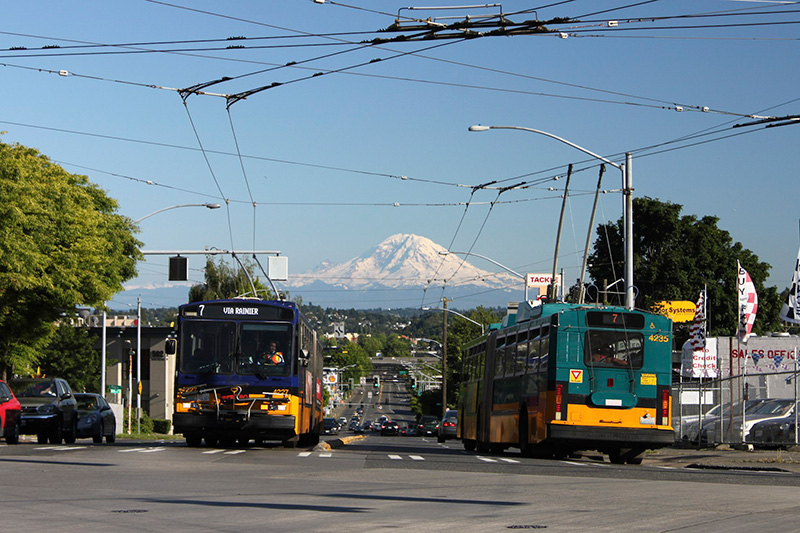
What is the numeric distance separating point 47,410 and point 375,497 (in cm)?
1664

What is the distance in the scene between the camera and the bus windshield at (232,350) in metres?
23.1

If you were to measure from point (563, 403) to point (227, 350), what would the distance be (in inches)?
295

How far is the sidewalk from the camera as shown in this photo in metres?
20.2

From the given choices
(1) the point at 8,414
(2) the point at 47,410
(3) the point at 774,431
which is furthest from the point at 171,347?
(3) the point at 774,431

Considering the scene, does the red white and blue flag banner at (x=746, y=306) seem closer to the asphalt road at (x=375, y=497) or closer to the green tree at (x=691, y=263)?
the asphalt road at (x=375, y=497)

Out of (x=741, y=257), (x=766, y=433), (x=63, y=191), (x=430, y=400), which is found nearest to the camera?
(x=766, y=433)

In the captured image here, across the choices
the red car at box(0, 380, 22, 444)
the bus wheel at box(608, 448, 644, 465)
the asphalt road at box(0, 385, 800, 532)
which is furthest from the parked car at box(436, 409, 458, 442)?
the asphalt road at box(0, 385, 800, 532)

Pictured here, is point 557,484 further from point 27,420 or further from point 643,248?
point 643,248

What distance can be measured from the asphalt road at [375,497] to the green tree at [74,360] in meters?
59.7

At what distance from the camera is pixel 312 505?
427 inches

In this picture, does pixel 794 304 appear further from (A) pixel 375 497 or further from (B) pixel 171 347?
(A) pixel 375 497

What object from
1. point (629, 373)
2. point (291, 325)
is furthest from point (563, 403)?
point (291, 325)

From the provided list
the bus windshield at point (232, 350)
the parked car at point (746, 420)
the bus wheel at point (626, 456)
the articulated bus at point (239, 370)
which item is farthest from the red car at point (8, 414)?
the parked car at point (746, 420)

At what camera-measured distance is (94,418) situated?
29.0 metres
